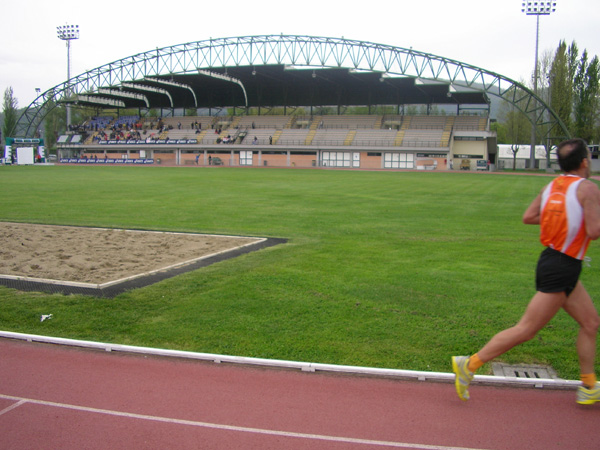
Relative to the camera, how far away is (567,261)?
3.92 metres

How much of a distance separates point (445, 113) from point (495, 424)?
7271 cm

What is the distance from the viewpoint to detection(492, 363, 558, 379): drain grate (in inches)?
188

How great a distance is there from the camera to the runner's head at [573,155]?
4.02 metres

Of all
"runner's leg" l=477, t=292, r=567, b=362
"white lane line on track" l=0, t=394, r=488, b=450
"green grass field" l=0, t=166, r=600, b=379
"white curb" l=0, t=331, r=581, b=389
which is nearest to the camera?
"white lane line on track" l=0, t=394, r=488, b=450

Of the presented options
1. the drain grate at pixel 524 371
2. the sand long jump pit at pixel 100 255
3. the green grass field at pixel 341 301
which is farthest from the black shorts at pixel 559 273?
the sand long jump pit at pixel 100 255

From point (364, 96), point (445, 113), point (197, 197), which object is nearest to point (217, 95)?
point (364, 96)

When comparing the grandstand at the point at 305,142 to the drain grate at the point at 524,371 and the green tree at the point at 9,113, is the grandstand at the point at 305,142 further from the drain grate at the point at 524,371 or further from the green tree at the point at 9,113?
the drain grate at the point at 524,371

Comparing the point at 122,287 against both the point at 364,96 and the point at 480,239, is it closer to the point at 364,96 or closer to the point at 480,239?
the point at 480,239

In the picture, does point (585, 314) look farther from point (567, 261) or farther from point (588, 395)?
point (588, 395)

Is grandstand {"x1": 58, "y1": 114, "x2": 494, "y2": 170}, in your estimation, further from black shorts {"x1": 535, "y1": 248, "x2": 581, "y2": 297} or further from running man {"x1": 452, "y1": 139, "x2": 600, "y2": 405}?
black shorts {"x1": 535, "y1": 248, "x2": 581, "y2": 297}

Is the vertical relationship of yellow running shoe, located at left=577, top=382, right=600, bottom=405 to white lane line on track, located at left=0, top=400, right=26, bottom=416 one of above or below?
above

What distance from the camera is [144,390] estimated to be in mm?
4520

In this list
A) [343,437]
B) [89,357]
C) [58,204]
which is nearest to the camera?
[343,437]

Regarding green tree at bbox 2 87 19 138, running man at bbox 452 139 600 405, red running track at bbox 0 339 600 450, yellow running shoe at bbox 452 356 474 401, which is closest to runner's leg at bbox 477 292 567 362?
running man at bbox 452 139 600 405
